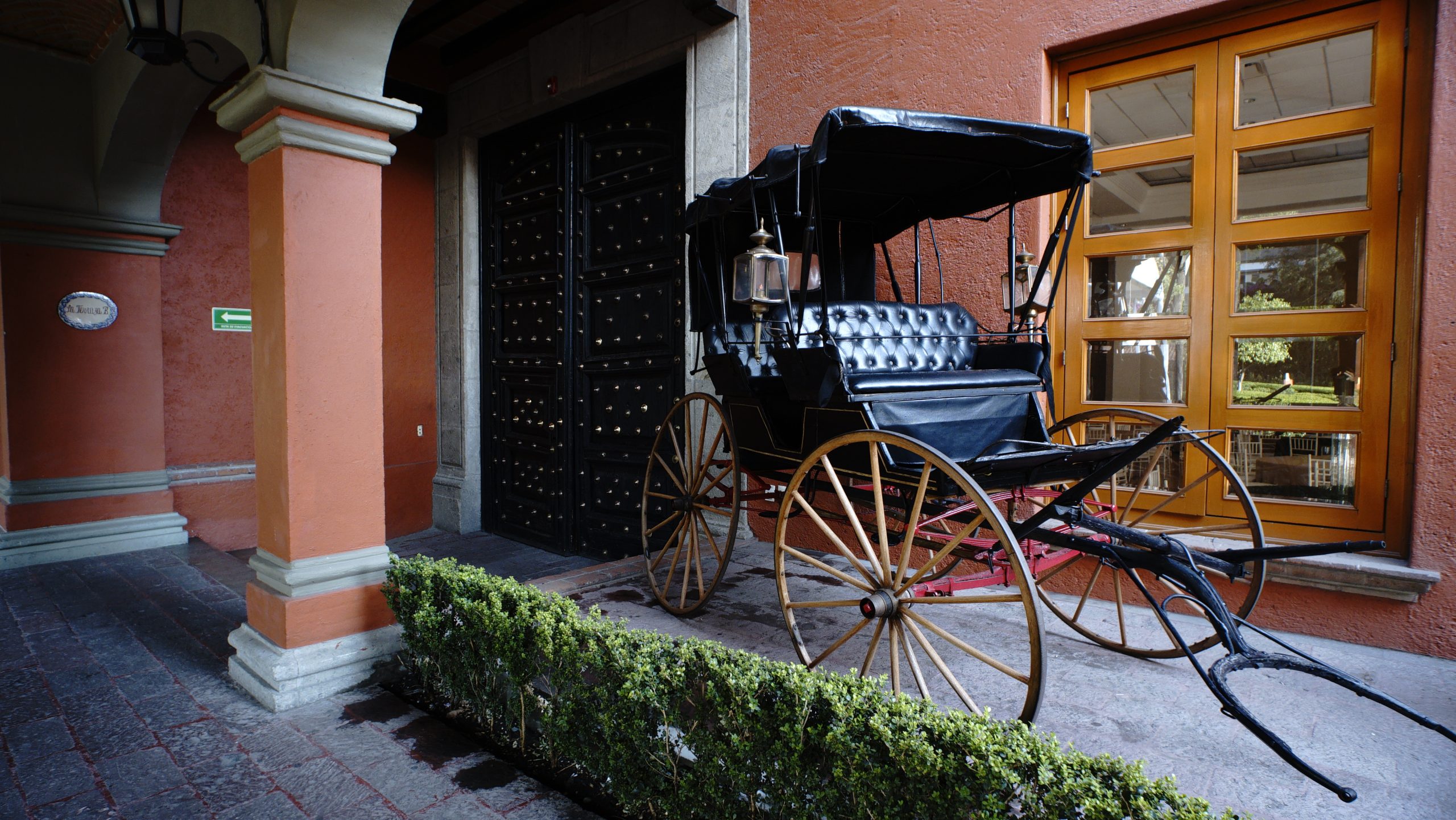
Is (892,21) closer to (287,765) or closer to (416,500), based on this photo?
(287,765)

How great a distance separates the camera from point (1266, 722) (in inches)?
104

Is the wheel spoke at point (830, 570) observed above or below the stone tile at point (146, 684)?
above

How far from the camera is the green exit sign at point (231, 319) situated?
22.7ft

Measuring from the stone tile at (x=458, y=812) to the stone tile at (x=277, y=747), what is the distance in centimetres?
73

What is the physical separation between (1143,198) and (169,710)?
557cm

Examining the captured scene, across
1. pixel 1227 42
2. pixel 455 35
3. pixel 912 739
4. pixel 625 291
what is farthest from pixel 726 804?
pixel 455 35

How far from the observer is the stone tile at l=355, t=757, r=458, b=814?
2568 mm

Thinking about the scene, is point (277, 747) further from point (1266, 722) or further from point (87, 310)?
point (87, 310)

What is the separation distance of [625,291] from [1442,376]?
214 inches

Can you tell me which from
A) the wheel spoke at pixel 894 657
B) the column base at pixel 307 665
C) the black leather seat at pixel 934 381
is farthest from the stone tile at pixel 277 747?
the black leather seat at pixel 934 381

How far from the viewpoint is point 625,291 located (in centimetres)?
670

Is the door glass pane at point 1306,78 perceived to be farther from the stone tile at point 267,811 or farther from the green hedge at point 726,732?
the stone tile at point 267,811

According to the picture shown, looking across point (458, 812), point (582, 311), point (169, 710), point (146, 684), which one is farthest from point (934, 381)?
point (582, 311)

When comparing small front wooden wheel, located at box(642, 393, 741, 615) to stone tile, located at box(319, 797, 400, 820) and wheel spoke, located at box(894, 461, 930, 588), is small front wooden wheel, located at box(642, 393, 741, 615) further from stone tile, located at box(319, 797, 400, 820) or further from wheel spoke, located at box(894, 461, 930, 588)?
stone tile, located at box(319, 797, 400, 820)
